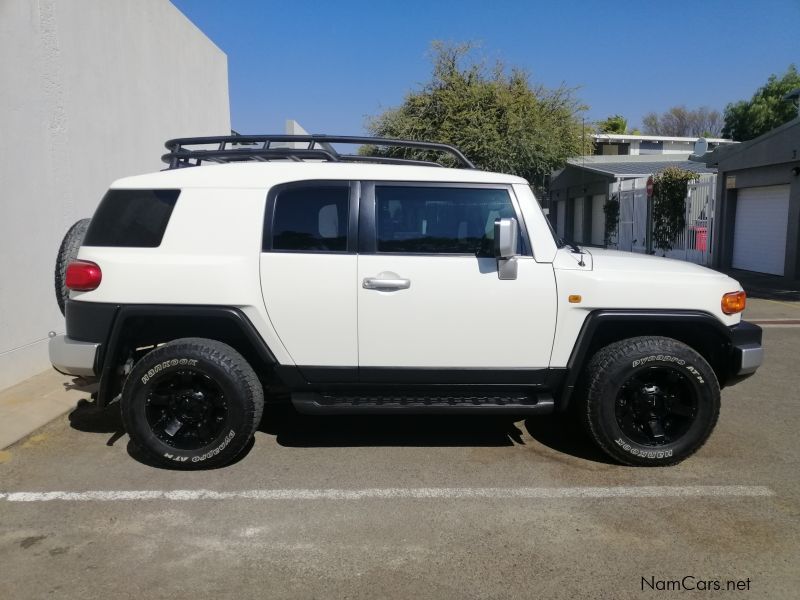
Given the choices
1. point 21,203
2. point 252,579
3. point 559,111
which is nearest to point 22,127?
point 21,203

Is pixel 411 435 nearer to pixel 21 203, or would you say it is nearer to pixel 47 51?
pixel 21 203

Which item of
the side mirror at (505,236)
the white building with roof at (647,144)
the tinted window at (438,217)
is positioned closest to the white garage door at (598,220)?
the white building with roof at (647,144)

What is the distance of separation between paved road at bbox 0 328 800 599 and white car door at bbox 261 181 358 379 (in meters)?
0.86

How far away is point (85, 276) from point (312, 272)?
147 cm

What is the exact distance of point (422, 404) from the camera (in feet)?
13.8

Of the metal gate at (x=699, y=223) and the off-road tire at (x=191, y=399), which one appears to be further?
the metal gate at (x=699, y=223)

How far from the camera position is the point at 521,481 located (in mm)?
4137

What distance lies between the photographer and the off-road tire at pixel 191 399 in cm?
411

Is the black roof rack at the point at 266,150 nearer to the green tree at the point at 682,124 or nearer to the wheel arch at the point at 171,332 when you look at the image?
the wheel arch at the point at 171,332

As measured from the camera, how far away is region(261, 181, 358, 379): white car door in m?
4.13

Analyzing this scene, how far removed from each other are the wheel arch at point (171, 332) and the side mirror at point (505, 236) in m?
1.64

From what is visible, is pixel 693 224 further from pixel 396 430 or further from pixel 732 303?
pixel 396 430

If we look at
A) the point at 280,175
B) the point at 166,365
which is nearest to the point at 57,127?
the point at 280,175

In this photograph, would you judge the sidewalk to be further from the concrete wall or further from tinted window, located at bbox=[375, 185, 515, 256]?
tinted window, located at bbox=[375, 185, 515, 256]
